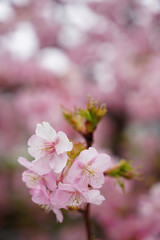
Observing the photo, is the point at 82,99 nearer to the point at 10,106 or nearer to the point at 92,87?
the point at 92,87

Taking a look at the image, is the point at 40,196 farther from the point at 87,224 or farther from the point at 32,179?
the point at 87,224

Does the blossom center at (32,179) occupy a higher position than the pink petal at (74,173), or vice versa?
the pink petal at (74,173)

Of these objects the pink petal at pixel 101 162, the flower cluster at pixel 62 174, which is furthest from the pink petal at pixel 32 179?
the pink petal at pixel 101 162

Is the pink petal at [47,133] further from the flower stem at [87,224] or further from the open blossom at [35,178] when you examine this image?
the flower stem at [87,224]

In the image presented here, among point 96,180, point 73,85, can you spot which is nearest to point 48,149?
point 96,180

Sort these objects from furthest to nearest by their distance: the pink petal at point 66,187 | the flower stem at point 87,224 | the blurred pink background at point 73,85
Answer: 1. the blurred pink background at point 73,85
2. the flower stem at point 87,224
3. the pink petal at point 66,187

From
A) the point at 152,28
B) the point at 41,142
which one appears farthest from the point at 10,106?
the point at 41,142

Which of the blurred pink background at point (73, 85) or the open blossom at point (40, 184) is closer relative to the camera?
the open blossom at point (40, 184)

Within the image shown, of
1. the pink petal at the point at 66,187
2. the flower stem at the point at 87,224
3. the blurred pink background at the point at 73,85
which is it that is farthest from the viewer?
the blurred pink background at the point at 73,85
